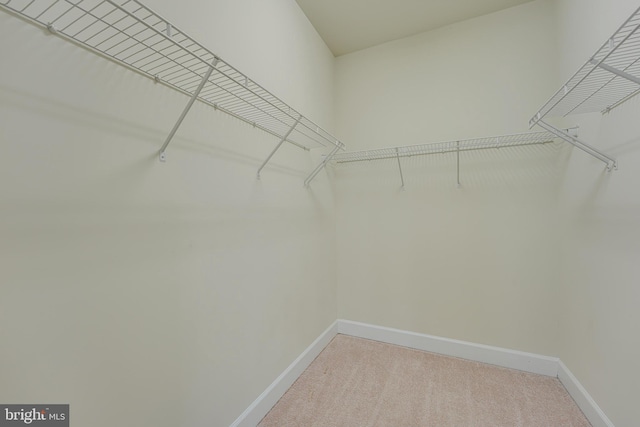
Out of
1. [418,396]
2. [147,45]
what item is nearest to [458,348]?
[418,396]

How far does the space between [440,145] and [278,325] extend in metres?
1.83

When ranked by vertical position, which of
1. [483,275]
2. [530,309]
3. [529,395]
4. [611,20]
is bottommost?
[529,395]

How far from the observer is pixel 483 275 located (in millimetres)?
2027

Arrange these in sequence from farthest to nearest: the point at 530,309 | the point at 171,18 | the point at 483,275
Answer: the point at 483,275 < the point at 530,309 < the point at 171,18

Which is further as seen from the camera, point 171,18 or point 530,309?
point 530,309

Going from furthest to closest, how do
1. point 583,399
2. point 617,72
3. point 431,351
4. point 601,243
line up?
point 431,351, point 583,399, point 601,243, point 617,72

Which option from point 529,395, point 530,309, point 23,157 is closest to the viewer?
point 23,157

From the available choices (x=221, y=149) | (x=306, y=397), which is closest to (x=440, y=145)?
(x=221, y=149)

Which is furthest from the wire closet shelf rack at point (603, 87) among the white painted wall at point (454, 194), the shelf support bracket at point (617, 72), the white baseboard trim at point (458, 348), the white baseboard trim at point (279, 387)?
the white baseboard trim at point (279, 387)

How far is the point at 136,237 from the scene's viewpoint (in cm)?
92

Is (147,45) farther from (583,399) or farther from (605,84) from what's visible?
(583,399)

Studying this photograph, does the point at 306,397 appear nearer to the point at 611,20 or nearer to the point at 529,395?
the point at 529,395

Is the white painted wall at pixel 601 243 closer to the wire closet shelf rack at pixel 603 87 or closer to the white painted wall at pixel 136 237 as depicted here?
the wire closet shelf rack at pixel 603 87

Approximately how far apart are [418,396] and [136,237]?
5.99 feet
